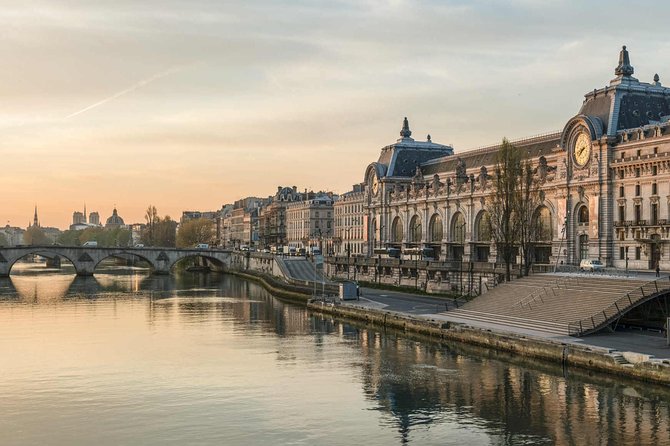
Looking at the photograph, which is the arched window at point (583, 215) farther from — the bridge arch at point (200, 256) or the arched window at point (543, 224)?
the bridge arch at point (200, 256)

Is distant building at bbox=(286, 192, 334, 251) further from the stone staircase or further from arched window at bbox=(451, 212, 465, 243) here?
the stone staircase

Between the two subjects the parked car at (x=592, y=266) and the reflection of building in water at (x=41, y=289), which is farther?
the reflection of building in water at (x=41, y=289)

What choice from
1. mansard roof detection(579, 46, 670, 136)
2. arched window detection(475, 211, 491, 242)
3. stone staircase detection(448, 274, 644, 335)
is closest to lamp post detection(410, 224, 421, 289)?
arched window detection(475, 211, 491, 242)

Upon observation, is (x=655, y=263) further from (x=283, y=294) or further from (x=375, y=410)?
(x=283, y=294)

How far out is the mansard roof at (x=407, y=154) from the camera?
133 metres

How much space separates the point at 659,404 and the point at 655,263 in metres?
36.1

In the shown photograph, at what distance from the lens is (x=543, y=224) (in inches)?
3583

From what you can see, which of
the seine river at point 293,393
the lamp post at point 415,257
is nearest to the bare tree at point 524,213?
the seine river at point 293,393

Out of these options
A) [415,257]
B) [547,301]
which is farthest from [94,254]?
[547,301]

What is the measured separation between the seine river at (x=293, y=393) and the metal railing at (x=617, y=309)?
5854 millimetres

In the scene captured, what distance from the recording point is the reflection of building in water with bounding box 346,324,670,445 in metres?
35.5

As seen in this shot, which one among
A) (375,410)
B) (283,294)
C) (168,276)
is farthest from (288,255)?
(375,410)

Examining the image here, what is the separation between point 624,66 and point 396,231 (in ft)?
172

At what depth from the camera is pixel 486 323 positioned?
2440 inches
